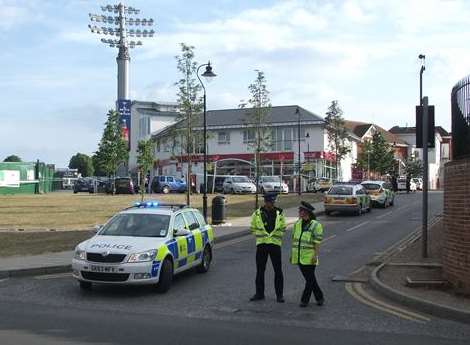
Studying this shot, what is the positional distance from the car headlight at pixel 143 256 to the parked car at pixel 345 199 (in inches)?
827

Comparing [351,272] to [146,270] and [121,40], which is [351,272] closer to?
[146,270]

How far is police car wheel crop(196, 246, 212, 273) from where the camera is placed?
13.7 meters

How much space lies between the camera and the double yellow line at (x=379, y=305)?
9156 millimetres

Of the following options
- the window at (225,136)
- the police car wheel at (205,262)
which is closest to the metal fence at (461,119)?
the police car wheel at (205,262)

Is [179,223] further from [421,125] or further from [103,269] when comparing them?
[421,125]

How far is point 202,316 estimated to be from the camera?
934 centimetres

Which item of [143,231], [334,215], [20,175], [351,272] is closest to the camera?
[143,231]

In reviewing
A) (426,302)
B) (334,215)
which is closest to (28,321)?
Result: (426,302)

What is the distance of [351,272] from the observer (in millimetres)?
13734

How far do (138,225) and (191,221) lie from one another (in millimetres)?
1636

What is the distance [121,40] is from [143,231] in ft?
228

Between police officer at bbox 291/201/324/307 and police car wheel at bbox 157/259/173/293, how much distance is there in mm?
2516

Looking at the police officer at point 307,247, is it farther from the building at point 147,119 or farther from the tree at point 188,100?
the building at point 147,119

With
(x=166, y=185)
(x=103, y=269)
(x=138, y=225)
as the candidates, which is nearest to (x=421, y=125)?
(x=138, y=225)
